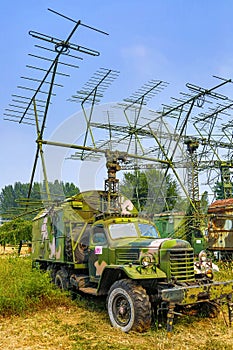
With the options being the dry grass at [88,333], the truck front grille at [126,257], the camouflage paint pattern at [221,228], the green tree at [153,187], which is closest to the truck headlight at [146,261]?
the truck front grille at [126,257]

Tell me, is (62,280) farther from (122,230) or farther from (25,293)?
(122,230)

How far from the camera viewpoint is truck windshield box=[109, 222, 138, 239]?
8477mm

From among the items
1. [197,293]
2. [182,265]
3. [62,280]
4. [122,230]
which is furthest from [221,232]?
[197,293]

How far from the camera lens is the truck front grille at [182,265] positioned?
7117mm

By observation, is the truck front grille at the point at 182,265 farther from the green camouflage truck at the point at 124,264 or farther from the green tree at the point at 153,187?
the green tree at the point at 153,187

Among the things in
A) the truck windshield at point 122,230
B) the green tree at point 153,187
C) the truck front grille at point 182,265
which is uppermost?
the green tree at point 153,187

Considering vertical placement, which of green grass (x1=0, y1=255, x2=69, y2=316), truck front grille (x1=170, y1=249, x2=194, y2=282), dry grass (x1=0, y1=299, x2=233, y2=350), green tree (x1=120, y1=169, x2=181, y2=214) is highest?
green tree (x1=120, y1=169, x2=181, y2=214)

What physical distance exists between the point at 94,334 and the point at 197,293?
2.02 meters

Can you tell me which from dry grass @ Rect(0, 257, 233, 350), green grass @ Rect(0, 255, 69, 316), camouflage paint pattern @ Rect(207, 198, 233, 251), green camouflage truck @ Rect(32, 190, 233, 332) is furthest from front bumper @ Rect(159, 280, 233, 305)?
camouflage paint pattern @ Rect(207, 198, 233, 251)

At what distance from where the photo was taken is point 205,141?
76.7 feet

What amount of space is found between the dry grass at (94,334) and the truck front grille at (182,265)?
942 millimetres

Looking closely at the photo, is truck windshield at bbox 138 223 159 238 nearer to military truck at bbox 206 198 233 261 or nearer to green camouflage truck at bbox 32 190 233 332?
green camouflage truck at bbox 32 190 233 332

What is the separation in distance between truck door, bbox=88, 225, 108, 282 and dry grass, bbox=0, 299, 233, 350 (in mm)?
958

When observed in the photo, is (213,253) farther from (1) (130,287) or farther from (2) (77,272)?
(1) (130,287)
